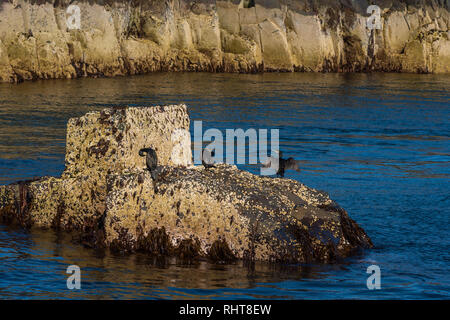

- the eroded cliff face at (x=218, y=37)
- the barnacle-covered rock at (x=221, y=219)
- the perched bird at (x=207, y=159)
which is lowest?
the barnacle-covered rock at (x=221, y=219)

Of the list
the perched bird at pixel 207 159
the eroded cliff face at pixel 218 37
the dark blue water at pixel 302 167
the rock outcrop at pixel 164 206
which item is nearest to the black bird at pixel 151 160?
the rock outcrop at pixel 164 206

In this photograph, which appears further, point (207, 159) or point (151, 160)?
point (207, 159)

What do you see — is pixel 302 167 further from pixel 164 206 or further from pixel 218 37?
pixel 218 37

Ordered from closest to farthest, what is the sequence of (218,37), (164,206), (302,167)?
(164,206)
(302,167)
(218,37)

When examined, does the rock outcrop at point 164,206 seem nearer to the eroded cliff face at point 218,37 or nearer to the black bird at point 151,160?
the black bird at point 151,160

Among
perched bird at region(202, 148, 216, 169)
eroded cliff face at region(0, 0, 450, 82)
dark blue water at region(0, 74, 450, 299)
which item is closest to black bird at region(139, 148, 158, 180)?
perched bird at region(202, 148, 216, 169)

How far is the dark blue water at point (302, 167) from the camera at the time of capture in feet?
32.7

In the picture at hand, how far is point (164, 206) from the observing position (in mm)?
11133

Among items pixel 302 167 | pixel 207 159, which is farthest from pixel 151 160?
pixel 302 167

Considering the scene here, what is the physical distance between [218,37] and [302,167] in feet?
88.3

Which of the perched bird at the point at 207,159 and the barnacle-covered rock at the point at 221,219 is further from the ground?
the perched bird at the point at 207,159

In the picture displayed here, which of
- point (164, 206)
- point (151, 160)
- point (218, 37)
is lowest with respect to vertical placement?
point (164, 206)

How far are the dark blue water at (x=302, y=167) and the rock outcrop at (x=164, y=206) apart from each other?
330 millimetres

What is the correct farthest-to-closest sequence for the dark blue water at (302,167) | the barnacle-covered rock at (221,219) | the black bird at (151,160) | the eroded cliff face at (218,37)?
the eroded cliff face at (218,37), the black bird at (151,160), the barnacle-covered rock at (221,219), the dark blue water at (302,167)
